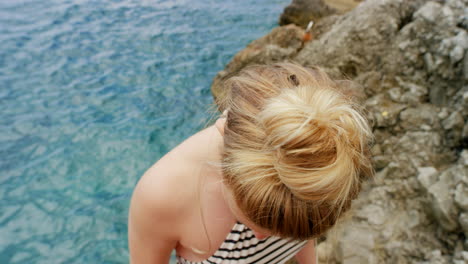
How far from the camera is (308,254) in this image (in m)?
1.87

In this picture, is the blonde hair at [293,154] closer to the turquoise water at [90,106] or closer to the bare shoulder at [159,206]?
the bare shoulder at [159,206]

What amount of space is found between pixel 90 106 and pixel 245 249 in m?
4.20

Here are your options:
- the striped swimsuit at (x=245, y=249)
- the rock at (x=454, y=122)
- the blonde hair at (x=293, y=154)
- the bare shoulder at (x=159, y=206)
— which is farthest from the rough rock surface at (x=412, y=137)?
the bare shoulder at (x=159, y=206)

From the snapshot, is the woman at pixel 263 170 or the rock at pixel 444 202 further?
the rock at pixel 444 202

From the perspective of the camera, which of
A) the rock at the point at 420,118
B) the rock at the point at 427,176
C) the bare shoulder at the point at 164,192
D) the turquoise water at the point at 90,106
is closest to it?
the bare shoulder at the point at 164,192

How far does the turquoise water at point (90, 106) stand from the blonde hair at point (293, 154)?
3.88 ft

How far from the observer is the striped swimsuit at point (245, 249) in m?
1.43

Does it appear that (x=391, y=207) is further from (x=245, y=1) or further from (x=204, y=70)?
(x=245, y=1)

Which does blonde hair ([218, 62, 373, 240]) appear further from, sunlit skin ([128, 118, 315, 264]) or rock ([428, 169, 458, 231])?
rock ([428, 169, 458, 231])

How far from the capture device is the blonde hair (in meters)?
0.95

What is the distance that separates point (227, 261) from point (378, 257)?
121 cm

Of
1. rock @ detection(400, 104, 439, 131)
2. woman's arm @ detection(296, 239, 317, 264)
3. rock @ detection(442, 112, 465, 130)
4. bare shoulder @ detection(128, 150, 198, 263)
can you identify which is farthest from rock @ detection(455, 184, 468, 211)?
bare shoulder @ detection(128, 150, 198, 263)

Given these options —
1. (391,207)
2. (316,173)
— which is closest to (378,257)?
(391,207)

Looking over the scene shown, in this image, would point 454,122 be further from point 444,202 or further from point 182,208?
point 182,208
